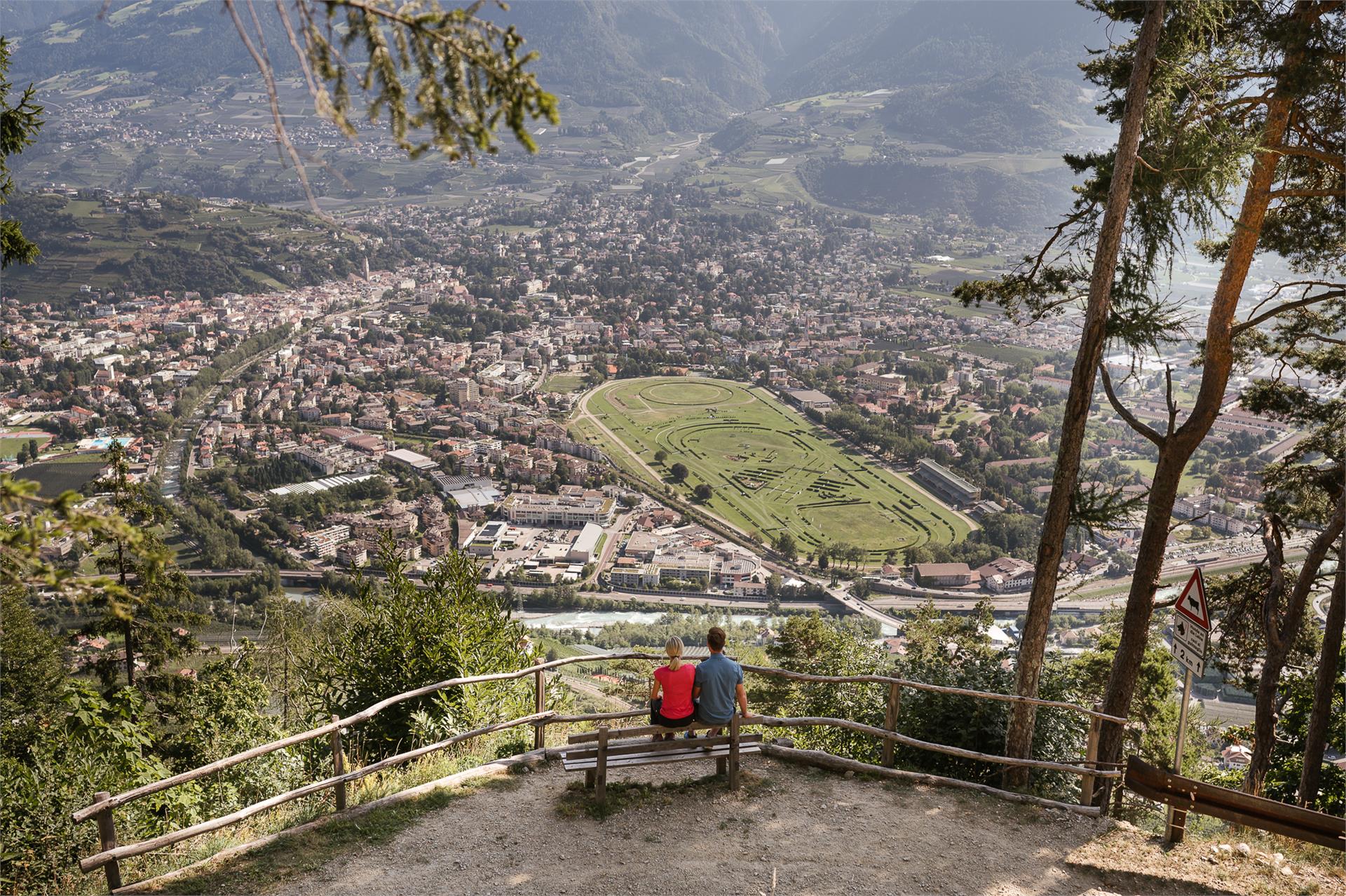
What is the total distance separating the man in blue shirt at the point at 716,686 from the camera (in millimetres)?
5195

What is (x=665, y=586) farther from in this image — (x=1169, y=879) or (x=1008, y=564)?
(x=1169, y=879)

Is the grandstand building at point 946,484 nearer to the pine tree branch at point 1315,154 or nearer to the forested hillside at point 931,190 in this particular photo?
the pine tree branch at point 1315,154

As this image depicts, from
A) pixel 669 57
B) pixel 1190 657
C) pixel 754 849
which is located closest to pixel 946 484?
pixel 1190 657

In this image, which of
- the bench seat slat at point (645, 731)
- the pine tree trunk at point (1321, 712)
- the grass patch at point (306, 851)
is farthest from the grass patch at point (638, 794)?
the pine tree trunk at point (1321, 712)

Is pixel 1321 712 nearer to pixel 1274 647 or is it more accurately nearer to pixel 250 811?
pixel 1274 647

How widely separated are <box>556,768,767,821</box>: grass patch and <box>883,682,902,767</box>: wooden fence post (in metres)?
0.81

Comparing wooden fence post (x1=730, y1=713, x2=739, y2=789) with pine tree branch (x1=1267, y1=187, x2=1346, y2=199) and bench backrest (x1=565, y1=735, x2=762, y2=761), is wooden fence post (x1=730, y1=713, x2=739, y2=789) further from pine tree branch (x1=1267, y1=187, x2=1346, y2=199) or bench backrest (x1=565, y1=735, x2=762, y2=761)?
pine tree branch (x1=1267, y1=187, x2=1346, y2=199)

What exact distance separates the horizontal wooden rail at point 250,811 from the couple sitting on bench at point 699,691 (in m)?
0.82

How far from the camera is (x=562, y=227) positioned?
107m

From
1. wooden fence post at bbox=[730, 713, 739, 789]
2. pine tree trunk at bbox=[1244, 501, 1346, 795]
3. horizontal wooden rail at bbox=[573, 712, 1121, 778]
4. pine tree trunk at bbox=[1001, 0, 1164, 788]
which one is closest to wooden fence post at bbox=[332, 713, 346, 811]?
horizontal wooden rail at bbox=[573, 712, 1121, 778]

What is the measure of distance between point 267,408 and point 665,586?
28374mm

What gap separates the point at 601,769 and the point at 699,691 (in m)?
0.70

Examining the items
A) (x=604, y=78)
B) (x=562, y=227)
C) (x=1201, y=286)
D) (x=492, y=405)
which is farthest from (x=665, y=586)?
(x=604, y=78)

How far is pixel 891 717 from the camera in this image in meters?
5.58
